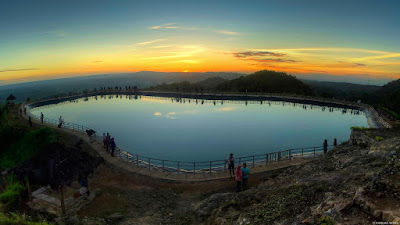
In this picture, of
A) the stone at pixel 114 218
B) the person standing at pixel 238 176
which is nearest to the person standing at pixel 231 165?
the person standing at pixel 238 176

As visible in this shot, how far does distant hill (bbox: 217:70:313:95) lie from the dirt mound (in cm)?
8784

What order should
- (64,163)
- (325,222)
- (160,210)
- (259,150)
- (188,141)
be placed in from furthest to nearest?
(188,141), (259,150), (160,210), (64,163), (325,222)

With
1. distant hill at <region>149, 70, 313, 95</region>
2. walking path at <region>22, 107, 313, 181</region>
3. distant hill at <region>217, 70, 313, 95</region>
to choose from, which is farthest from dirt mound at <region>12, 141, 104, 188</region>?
distant hill at <region>217, 70, 313, 95</region>

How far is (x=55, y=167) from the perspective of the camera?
11.6 meters

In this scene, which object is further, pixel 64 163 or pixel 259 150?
pixel 259 150

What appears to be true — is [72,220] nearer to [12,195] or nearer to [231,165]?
[12,195]

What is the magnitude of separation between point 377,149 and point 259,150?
1247cm

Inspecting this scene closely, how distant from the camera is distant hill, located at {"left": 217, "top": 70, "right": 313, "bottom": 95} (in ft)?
330

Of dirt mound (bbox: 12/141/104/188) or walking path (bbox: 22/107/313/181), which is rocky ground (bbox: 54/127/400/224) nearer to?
walking path (bbox: 22/107/313/181)

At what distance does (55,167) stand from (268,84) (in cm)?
10678

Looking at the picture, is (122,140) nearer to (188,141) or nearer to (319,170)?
(188,141)

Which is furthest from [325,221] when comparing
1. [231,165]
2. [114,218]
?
[114,218]

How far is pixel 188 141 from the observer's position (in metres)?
27.9

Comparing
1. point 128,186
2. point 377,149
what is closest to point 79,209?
point 128,186
